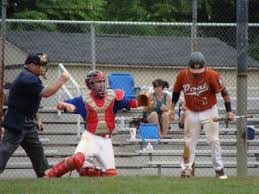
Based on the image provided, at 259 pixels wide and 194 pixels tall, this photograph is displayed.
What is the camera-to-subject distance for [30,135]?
11773 mm

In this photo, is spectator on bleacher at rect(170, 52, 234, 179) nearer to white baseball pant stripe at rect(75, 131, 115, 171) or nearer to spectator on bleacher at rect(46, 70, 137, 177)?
spectator on bleacher at rect(46, 70, 137, 177)

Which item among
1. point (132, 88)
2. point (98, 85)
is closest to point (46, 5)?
point (132, 88)

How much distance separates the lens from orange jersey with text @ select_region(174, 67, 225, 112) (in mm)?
11797

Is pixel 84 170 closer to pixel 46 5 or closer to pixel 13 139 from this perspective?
pixel 13 139

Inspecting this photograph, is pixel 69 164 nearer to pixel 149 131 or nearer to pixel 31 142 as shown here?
pixel 31 142

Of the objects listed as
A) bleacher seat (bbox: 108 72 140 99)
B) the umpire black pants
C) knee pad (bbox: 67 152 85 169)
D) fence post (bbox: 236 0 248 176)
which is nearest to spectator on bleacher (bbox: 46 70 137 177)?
knee pad (bbox: 67 152 85 169)

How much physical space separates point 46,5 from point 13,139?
17.0 metres

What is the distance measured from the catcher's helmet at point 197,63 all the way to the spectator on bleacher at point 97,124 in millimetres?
954

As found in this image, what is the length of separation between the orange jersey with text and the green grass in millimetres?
1216

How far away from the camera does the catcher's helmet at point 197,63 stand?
11680 millimetres

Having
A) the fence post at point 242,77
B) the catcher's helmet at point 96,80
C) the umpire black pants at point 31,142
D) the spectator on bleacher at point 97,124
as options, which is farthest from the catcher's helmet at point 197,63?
the umpire black pants at point 31,142

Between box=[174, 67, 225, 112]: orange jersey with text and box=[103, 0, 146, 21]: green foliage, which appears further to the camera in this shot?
box=[103, 0, 146, 21]: green foliage

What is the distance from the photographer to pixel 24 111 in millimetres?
11594

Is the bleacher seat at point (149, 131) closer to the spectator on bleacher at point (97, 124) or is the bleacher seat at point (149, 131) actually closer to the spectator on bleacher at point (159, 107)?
the spectator on bleacher at point (159, 107)
